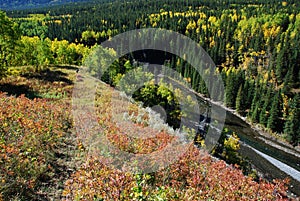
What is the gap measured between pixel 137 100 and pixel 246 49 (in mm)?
93731

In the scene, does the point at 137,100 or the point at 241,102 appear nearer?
the point at 137,100

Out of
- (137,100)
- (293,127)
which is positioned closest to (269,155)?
(293,127)

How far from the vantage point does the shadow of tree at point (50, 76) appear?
3756 centimetres

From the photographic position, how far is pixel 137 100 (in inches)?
1743

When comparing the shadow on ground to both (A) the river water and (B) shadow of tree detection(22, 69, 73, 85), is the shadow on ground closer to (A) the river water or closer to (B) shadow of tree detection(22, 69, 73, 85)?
(B) shadow of tree detection(22, 69, 73, 85)

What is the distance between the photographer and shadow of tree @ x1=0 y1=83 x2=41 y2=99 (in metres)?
29.2

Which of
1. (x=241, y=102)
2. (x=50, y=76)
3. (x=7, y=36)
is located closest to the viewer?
(x=7, y=36)

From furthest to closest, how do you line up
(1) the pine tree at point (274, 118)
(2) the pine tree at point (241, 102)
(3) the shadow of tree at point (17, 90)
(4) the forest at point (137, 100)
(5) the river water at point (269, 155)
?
1. (2) the pine tree at point (241, 102)
2. (1) the pine tree at point (274, 118)
3. (5) the river water at point (269, 155)
4. (3) the shadow of tree at point (17, 90)
5. (4) the forest at point (137, 100)

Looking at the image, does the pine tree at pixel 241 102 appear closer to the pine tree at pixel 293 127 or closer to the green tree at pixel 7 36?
the pine tree at pixel 293 127

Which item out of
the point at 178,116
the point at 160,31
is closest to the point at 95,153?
the point at 178,116

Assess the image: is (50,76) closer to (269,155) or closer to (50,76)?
(50,76)

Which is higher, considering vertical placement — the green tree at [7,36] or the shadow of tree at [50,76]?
the green tree at [7,36]

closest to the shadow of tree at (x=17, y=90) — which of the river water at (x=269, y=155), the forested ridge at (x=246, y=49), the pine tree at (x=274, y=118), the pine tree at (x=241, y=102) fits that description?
the forested ridge at (x=246, y=49)

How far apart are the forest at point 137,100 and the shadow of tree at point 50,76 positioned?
5.6 inches
